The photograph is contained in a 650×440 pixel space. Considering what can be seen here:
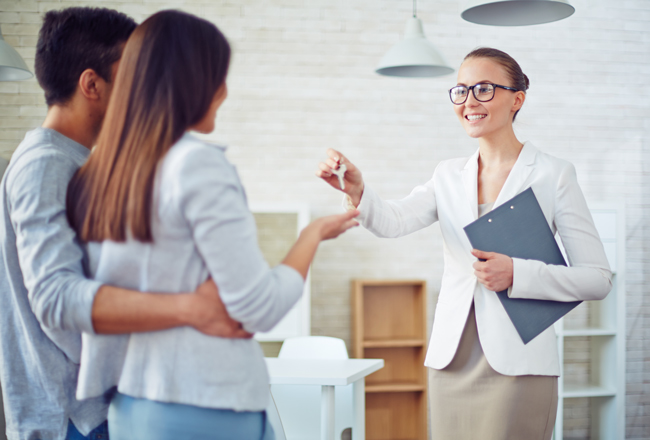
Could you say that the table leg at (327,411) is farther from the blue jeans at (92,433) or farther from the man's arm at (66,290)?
the man's arm at (66,290)

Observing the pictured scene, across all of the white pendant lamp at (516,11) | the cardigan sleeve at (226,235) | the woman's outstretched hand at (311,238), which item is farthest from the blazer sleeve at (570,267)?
the cardigan sleeve at (226,235)

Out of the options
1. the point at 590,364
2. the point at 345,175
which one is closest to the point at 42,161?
the point at 345,175

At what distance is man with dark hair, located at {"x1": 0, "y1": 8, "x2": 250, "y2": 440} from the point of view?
3.01ft

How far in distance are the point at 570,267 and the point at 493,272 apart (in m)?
0.25

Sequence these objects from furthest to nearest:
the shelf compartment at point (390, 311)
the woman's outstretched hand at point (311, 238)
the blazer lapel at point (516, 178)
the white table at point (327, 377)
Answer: the shelf compartment at point (390, 311) → the white table at point (327, 377) → the blazer lapel at point (516, 178) → the woman's outstretched hand at point (311, 238)

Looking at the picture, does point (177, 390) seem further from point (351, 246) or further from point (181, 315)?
point (351, 246)

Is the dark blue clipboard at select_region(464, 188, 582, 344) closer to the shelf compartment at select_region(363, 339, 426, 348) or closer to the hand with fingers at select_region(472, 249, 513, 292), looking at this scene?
the hand with fingers at select_region(472, 249, 513, 292)

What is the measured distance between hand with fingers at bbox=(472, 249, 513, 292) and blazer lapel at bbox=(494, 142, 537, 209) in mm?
192

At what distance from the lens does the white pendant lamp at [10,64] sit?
315cm

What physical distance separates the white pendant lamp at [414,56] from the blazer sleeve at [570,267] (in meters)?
1.74

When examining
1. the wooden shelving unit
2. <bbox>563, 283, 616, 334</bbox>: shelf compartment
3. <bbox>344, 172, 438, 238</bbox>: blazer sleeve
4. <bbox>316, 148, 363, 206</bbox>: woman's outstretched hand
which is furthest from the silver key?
<bbox>563, 283, 616, 334</bbox>: shelf compartment

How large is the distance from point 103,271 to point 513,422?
1230mm

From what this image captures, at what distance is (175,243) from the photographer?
Result: 2.95 ft

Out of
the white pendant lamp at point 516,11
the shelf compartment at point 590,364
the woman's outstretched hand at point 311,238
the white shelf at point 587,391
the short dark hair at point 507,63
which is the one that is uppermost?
the white pendant lamp at point 516,11
